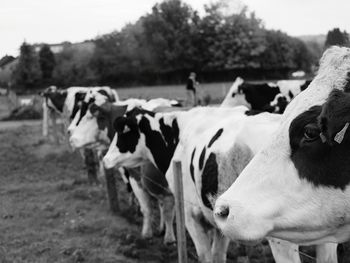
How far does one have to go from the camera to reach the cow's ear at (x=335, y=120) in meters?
1.99

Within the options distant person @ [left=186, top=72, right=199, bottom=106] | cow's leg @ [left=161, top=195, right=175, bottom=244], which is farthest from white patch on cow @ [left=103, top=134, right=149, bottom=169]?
distant person @ [left=186, top=72, right=199, bottom=106]

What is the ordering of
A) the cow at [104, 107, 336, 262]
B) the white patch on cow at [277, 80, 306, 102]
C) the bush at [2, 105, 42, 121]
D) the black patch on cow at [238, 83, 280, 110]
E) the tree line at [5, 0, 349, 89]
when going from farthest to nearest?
the tree line at [5, 0, 349, 89]
the bush at [2, 105, 42, 121]
the black patch on cow at [238, 83, 280, 110]
the white patch on cow at [277, 80, 306, 102]
the cow at [104, 107, 336, 262]

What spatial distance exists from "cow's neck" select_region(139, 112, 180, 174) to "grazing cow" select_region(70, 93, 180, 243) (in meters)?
0.65

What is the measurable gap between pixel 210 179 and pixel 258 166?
185cm

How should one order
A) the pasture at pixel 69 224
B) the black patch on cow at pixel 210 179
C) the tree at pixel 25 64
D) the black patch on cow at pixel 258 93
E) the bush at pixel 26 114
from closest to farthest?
the black patch on cow at pixel 210 179 → the pasture at pixel 69 224 → the tree at pixel 25 64 → the black patch on cow at pixel 258 93 → the bush at pixel 26 114

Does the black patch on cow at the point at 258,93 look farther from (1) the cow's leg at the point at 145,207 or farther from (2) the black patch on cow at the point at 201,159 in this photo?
(2) the black patch on cow at the point at 201,159

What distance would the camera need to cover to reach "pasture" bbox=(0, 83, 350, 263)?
19.8 ft

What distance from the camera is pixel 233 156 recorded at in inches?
150

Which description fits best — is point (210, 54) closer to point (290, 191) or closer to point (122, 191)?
point (122, 191)

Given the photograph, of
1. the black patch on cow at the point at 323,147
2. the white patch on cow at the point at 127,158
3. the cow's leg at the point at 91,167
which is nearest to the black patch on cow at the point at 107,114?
the white patch on cow at the point at 127,158

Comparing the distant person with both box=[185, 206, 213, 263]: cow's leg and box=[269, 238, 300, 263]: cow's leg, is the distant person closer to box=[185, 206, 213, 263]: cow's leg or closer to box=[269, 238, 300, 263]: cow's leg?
box=[185, 206, 213, 263]: cow's leg

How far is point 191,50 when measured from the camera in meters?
42.5

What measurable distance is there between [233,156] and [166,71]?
1553 inches

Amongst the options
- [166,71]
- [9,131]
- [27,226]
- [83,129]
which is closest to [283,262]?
[27,226]
